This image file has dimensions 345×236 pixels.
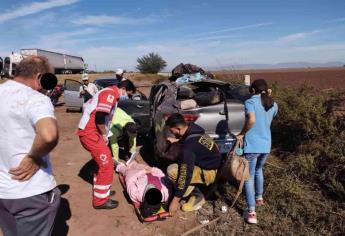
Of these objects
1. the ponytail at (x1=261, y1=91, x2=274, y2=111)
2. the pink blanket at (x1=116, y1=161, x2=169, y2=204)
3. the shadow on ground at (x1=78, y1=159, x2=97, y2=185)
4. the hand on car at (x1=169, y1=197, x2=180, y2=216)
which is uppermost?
the ponytail at (x1=261, y1=91, x2=274, y2=111)

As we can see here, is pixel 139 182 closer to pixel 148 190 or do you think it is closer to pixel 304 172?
pixel 148 190

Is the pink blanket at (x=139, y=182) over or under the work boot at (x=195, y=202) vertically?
over

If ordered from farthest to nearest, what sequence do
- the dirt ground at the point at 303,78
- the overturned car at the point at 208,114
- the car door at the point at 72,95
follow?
the car door at the point at 72,95
the dirt ground at the point at 303,78
the overturned car at the point at 208,114

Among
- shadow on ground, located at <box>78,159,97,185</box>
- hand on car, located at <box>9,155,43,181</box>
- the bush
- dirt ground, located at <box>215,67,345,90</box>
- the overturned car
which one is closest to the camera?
hand on car, located at <box>9,155,43,181</box>

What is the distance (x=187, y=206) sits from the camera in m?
4.93

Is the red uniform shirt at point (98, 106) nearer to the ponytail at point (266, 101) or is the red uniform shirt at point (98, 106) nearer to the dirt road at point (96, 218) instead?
the dirt road at point (96, 218)

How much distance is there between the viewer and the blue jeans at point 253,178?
14.7 feet

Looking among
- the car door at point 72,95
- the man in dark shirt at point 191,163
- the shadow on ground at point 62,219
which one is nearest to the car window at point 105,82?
the car door at point 72,95

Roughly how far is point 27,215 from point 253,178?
296cm

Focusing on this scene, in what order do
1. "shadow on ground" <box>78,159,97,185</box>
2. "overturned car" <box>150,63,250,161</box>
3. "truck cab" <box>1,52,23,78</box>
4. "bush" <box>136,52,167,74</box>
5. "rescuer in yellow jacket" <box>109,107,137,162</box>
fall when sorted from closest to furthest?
"truck cab" <box>1,52,23,78</box> → "overturned car" <box>150,63,250,161</box> → "shadow on ground" <box>78,159,97,185</box> → "rescuer in yellow jacket" <box>109,107,137,162</box> → "bush" <box>136,52,167,74</box>

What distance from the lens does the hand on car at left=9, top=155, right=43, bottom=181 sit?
249 centimetres

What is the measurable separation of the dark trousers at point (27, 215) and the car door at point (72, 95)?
12.5 meters

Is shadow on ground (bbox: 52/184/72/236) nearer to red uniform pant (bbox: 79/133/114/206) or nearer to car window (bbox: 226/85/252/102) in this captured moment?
red uniform pant (bbox: 79/133/114/206)

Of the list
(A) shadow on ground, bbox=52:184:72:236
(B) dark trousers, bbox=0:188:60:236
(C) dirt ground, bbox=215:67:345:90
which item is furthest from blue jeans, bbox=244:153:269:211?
(C) dirt ground, bbox=215:67:345:90
